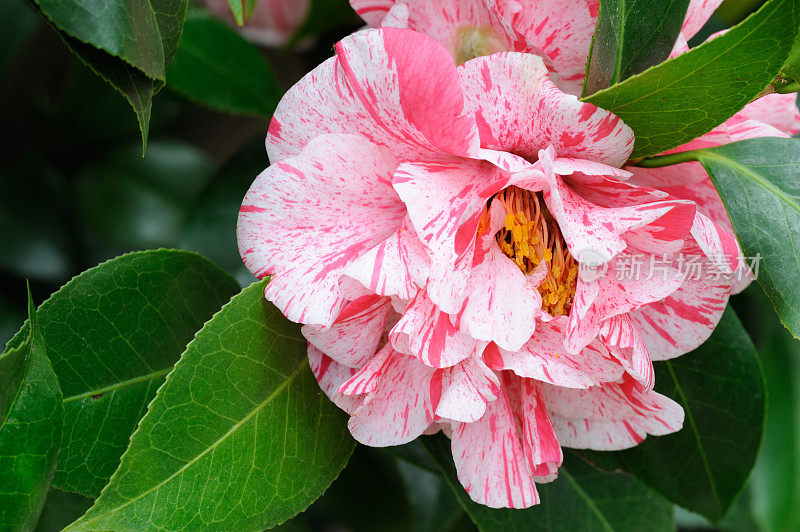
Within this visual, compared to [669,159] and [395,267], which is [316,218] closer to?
[395,267]

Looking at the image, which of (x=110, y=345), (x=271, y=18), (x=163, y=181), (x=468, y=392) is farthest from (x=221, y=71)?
(x=468, y=392)

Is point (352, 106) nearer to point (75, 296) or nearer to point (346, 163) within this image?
point (346, 163)

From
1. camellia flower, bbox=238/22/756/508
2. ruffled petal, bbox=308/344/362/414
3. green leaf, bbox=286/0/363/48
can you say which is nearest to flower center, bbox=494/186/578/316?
camellia flower, bbox=238/22/756/508

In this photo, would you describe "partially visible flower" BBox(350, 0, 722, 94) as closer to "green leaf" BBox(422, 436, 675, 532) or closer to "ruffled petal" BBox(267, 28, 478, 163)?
"ruffled petal" BBox(267, 28, 478, 163)

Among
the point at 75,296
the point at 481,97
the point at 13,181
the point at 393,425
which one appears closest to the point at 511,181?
the point at 481,97

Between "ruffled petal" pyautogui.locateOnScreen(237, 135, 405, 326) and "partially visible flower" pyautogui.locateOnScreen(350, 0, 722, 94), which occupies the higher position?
"partially visible flower" pyautogui.locateOnScreen(350, 0, 722, 94)

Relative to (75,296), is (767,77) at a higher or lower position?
higher

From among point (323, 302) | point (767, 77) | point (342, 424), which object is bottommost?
point (342, 424)
